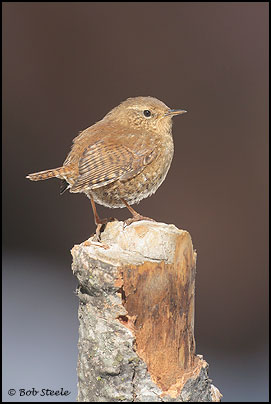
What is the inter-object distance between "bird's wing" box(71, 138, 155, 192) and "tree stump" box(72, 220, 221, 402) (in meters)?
0.39

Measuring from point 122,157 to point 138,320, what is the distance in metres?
0.82

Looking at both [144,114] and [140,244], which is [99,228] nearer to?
[140,244]

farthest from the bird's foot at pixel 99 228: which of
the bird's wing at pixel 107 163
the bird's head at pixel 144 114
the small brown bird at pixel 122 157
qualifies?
the bird's head at pixel 144 114

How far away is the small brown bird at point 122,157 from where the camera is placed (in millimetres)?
2387

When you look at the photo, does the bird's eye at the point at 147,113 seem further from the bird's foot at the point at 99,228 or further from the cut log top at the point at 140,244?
the cut log top at the point at 140,244

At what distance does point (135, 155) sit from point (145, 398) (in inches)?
43.0

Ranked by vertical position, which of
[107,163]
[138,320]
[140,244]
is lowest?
[138,320]

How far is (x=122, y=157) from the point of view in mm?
2424

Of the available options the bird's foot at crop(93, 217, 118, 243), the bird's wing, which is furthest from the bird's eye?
the bird's foot at crop(93, 217, 118, 243)

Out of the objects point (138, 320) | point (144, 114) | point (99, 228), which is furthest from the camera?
point (144, 114)

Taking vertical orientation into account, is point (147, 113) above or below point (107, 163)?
above

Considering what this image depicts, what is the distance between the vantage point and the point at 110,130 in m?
2.53

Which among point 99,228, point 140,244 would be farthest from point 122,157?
point 140,244

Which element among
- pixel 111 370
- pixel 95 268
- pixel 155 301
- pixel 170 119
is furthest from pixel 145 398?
pixel 170 119
